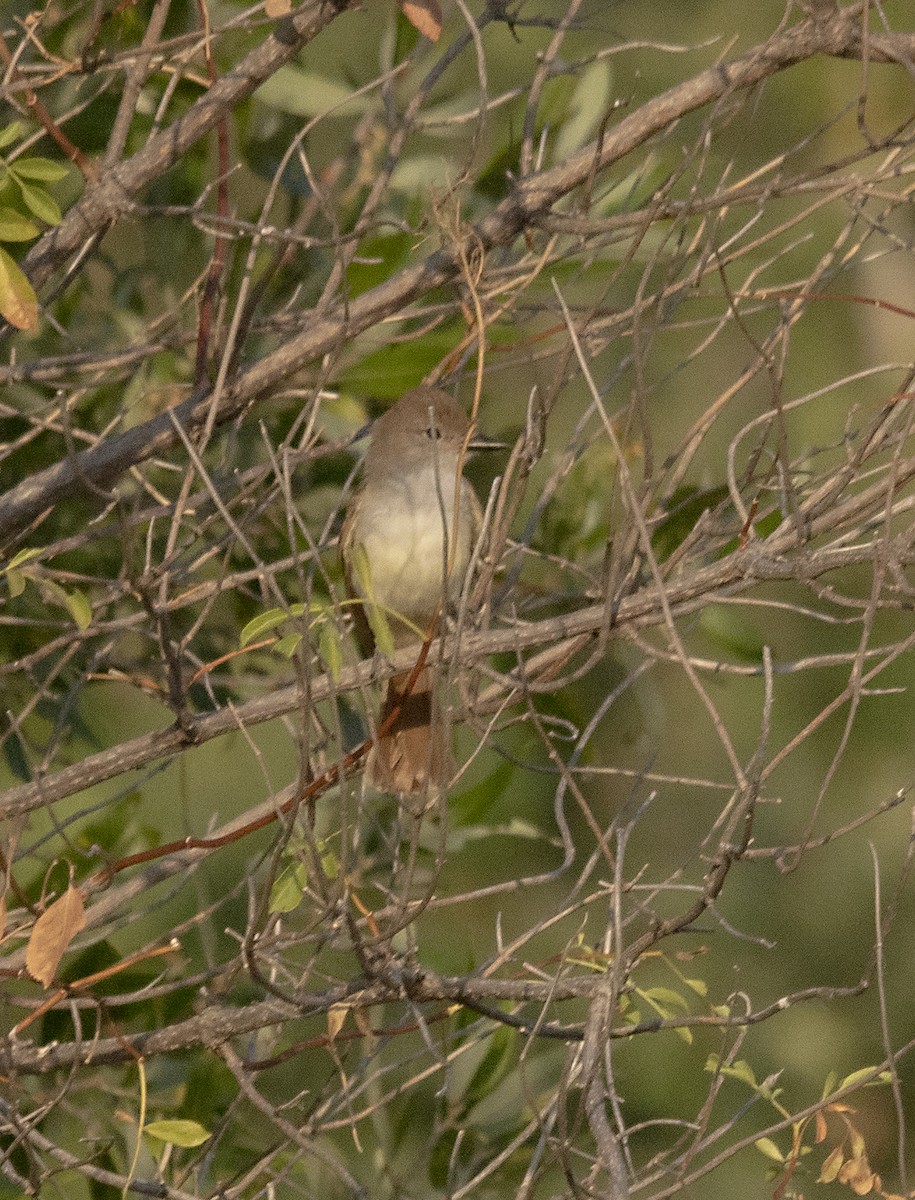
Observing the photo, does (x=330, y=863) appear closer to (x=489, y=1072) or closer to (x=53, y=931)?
(x=53, y=931)

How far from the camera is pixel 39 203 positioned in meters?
2.75

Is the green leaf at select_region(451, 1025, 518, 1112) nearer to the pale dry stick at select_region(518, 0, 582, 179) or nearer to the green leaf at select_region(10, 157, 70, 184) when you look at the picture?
the pale dry stick at select_region(518, 0, 582, 179)

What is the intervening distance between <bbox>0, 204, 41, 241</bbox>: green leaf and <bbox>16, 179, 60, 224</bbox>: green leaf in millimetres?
96

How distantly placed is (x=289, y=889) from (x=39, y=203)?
3.73 feet

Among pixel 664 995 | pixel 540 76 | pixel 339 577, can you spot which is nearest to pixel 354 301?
pixel 540 76

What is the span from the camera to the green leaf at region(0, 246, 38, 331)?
266 cm

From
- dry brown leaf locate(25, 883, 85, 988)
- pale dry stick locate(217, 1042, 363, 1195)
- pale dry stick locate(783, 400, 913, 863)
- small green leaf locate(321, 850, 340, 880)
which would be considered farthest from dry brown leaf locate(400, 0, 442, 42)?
pale dry stick locate(217, 1042, 363, 1195)

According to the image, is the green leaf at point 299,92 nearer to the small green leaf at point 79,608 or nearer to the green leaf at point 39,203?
the green leaf at point 39,203

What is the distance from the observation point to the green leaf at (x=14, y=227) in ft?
8.61

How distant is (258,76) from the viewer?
327 centimetres

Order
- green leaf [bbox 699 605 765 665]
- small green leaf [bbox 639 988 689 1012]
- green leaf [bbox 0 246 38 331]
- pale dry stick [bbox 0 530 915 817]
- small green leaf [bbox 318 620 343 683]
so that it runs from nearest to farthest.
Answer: small green leaf [bbox 318 620 343 683]
green leaf [bbox 0 246 38 331]
pale dry stick [bbox 0 530 915 817]
small green leaf [bbox 639 988 689 1012]
green leaf [bbox 699 605 765 665]

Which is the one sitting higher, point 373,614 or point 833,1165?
point 373,614

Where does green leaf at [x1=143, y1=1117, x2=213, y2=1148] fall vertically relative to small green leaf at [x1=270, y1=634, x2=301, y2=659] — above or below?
below

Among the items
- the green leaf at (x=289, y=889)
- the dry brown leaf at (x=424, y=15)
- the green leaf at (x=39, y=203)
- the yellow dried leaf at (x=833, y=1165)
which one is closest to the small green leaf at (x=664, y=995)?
the yellow dried leaf at (x=833, y=1165)
